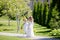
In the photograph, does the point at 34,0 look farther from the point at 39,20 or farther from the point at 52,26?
the point at 52,26

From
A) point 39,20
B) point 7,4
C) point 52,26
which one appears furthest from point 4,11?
point 39,20

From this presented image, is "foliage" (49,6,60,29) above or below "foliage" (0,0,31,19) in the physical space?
below

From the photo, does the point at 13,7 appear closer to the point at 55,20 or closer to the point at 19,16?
the point at 19,16

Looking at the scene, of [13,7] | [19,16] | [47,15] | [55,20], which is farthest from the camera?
[47,15]

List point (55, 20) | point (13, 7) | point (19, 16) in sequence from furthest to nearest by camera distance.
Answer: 1. point (55, 20)
2. point (19, 16)
3. point (13, 7)

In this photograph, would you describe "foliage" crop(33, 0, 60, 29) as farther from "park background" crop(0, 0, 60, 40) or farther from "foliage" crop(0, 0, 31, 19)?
"foliage" crop(0, 0, 31, 19)

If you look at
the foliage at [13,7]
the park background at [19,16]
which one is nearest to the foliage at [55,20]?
the park background at [19,16]

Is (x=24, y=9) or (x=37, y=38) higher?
(x=24, y=9)

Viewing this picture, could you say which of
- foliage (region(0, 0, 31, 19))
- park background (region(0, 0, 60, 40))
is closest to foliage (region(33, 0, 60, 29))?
park background (region(0, 0, 60, 40))

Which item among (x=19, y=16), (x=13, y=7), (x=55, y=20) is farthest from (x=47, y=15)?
(x=13, y=7)

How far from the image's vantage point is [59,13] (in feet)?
33.9

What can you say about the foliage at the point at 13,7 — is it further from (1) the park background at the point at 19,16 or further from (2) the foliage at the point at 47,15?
(2) the foliage at the point at 47,15

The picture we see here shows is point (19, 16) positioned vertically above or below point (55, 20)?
above

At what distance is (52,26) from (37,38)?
6.99 ft
